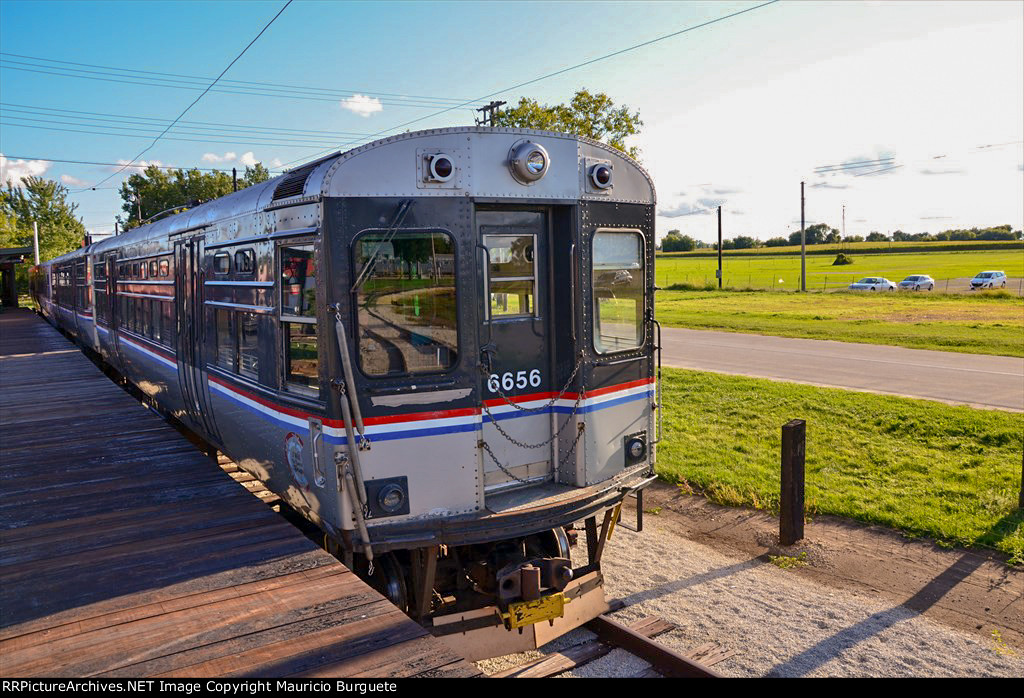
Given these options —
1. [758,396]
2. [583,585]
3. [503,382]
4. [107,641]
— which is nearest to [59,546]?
[107,641]

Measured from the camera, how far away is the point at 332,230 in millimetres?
5445

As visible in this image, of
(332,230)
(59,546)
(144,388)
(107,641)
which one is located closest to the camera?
(107,641)

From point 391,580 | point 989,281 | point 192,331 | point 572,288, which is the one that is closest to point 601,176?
point 572,288

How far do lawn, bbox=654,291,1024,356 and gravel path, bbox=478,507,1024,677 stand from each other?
10.7m

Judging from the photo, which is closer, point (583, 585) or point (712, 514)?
point (583, 585)

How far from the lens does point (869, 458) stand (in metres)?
11.3

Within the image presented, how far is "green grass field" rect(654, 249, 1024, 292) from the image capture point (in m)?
64.6

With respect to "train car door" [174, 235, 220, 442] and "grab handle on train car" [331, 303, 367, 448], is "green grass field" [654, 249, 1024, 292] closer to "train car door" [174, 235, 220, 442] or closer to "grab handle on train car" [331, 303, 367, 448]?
"train car door" [174, 235, 220, 442]

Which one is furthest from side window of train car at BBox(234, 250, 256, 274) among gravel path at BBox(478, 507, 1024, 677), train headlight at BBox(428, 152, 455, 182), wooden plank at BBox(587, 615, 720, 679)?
wooden plank at BBox(587, 615, 720, 679)

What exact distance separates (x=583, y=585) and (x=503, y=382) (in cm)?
188

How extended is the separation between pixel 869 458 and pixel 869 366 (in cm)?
755

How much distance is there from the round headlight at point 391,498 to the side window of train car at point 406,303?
822mm

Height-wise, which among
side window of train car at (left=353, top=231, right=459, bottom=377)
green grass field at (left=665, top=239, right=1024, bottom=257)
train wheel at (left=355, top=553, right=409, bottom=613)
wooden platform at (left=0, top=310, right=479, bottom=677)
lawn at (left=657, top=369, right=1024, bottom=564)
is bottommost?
lawn at (left=657, top=369, right=1024, bottom=564)
